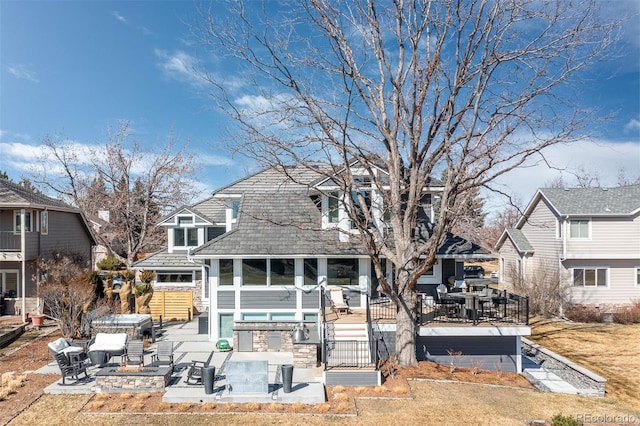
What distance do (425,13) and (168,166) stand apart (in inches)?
965

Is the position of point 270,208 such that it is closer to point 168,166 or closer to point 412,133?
point 412,133

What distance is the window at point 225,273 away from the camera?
49.1 ft

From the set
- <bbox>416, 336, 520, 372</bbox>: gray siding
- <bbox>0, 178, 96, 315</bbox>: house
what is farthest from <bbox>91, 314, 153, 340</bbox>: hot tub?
<bbox>416, 336, 520, 372</bbox>: gray siding

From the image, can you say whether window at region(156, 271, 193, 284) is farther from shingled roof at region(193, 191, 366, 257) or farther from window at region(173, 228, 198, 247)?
shingled roof at region(193, 191, 366, 257)

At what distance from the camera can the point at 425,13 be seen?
38.0 ft

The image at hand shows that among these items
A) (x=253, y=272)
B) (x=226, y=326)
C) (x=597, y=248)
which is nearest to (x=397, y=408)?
(x=253, y=272)

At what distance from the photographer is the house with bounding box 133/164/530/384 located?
1295 centimetres

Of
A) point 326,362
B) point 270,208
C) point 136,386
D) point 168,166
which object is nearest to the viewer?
point 136,386

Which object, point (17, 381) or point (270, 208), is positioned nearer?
point (17, 381)

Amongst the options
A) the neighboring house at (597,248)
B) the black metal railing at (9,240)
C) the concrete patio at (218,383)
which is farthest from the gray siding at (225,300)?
the neighboring house at (597,248)

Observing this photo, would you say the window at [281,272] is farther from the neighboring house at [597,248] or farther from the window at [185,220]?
the neighboring house at [597,248]

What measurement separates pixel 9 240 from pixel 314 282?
15412 mm

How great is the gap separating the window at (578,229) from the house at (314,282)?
10.5 m

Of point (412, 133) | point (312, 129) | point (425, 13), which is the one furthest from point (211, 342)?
point (425, 13)
